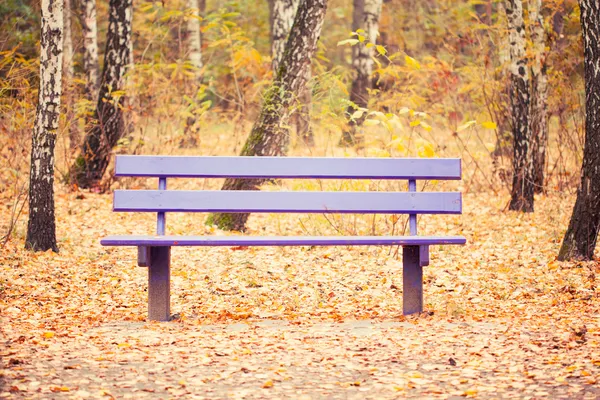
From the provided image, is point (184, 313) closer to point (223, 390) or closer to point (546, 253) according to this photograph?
point (223, 390)

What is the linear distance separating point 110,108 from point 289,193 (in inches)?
249

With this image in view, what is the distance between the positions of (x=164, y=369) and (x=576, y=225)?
411 cm

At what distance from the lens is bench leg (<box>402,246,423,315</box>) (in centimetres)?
551

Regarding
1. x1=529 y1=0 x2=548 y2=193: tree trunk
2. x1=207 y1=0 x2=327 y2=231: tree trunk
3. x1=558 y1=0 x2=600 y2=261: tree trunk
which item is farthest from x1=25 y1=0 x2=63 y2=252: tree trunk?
x1=529 y1=0 x2=548 y2=193: tree trunk

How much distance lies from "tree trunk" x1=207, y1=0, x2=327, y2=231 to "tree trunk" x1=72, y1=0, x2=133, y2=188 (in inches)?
126

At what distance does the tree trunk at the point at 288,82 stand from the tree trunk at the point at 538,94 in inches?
134

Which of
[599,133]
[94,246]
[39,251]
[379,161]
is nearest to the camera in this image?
[379,161]

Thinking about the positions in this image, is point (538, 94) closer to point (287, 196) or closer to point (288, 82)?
point (288, 82)

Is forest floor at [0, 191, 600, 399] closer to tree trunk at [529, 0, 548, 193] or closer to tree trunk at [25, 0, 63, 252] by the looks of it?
tree trunk at [25, 0, 63, 252]

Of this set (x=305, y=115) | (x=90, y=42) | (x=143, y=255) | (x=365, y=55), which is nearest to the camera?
(x=143, y=255)

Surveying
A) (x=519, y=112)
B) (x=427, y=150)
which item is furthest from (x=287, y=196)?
(x=519, y=112)

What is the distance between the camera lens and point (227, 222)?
8922 mm

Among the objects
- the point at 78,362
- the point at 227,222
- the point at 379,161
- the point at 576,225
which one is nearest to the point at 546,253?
the point at 576,225

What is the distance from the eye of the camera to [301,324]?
5.24 m
